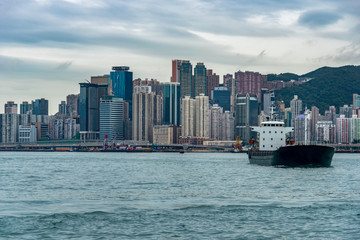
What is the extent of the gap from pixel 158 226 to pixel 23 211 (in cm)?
998

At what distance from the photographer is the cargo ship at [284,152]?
8650 centimetres

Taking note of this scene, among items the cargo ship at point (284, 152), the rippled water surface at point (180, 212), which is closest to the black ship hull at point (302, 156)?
the cargo ship at point (284, 152)

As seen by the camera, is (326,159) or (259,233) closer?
(259,233)

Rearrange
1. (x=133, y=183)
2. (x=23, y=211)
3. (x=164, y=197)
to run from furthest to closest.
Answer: (x=133, y=183), (x=164, y=197), (x=23, y=211)

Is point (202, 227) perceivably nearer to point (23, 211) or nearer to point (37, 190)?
point (23, 211)

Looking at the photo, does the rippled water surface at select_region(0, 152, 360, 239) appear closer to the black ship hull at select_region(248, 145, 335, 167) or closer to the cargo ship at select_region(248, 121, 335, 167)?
the black ship hull at select_region(248, 145, 335, 167)

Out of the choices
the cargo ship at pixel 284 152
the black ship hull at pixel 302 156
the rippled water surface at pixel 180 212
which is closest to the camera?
the rippled water surface at pixel 180 212

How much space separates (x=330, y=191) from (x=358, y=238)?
21.6 m

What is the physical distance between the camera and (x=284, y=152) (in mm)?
87750

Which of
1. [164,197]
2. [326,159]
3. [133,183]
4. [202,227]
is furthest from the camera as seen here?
[326,159]

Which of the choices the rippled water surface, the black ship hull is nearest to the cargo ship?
the black ship hull

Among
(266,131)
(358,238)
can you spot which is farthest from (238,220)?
(266,131)

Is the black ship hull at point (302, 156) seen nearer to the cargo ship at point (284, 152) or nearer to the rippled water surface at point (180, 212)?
the cargo ship at point (284, 152)

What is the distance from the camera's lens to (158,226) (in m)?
32.2
